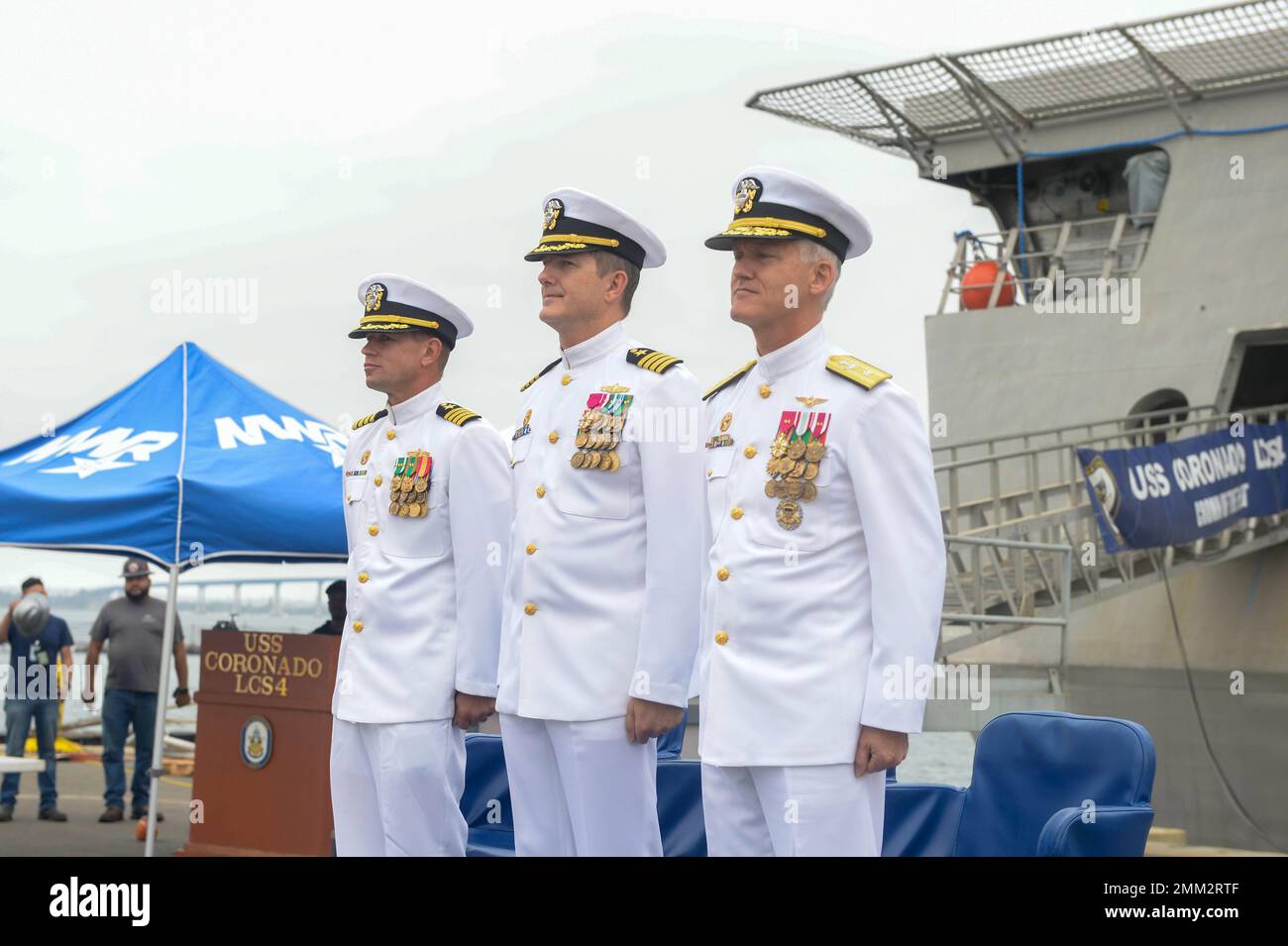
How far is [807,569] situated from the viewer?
3006mm

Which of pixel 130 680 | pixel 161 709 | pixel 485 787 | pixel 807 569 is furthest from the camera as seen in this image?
pixel 130 680

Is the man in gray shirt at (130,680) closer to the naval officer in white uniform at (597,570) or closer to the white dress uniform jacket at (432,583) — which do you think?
the white dress uniform jacket at (432,583)

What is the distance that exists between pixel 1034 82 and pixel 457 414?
1239cm

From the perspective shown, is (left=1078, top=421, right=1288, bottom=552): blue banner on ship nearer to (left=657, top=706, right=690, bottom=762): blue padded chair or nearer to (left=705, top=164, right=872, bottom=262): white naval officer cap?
(left=657, top=706, right=690, bottom=762): blue padded chair

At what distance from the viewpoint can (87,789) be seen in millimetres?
10500

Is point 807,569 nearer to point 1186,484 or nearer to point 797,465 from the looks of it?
point 797,465

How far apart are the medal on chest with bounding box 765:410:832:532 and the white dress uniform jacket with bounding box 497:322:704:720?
1.63 feet

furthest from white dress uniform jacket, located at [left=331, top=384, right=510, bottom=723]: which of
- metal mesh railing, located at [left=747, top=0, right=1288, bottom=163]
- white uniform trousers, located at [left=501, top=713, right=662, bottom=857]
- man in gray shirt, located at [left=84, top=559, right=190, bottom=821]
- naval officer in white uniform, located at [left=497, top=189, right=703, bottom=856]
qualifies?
metal mesh railing, located at [left=747, top=0, right=1288, bottom=163]

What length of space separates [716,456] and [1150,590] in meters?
11.5

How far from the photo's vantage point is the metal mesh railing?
13727 mm

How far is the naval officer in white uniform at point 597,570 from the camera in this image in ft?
11.5

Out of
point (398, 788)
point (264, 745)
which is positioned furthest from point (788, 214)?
point (264, 745)
